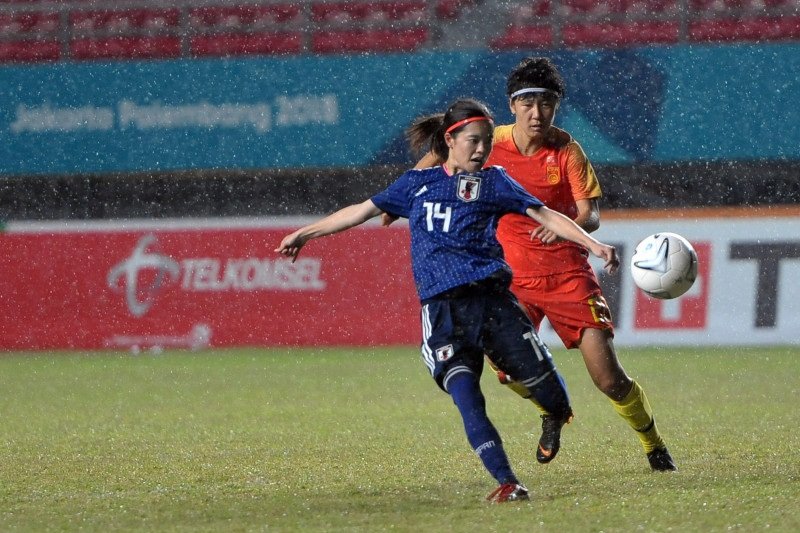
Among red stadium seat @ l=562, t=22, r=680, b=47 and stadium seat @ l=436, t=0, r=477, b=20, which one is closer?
red stadium seat @ l=562, t=22, r=680, b=47

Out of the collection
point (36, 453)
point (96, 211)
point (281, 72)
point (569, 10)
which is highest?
point (569, 10)

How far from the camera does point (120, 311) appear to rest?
12859 mm

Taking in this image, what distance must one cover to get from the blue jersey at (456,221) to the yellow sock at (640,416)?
1053 mm

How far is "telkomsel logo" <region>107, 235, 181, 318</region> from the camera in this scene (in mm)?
12828

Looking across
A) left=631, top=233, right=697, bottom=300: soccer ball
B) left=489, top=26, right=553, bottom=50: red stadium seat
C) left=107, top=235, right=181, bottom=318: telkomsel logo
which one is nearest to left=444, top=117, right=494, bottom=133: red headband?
left=631, top=233, right=697, bottom=300: soccer ball

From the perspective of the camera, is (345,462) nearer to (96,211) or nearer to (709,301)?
(709,301)

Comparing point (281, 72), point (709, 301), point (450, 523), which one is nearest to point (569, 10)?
point (281, 72)

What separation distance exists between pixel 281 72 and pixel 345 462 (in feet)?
30.6

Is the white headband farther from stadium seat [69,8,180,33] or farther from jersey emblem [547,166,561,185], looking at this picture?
stadium seat [69,8,180,33]

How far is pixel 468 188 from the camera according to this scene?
5.02 meters

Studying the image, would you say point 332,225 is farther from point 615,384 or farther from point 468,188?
point 615,384

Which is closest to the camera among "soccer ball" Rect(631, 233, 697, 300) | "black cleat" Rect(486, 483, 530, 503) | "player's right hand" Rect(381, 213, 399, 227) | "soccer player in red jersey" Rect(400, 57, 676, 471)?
"black cleat" Rect(486, 483, 530, 503)

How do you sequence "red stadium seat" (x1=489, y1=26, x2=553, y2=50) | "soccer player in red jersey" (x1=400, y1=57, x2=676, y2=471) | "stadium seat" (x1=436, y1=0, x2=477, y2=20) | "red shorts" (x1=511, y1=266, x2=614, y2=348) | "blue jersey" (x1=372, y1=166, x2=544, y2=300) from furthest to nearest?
"stadium seat" (x1=436, y1=0, x2=477, y2=20) < "red stadium seat" (x1=489, y1=26, x2=553, y2=50) < "red shorts" (x1=511, y1=266, x2=614, y2=348) < "soccer player in red jersey" (x1=400, y1=57, x2=676, y2=471) < "blue jersey" (x1=372, y1=166, x2=544, y2=300)

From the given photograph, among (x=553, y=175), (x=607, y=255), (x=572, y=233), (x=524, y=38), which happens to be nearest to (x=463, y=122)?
(x=572, y=233)
